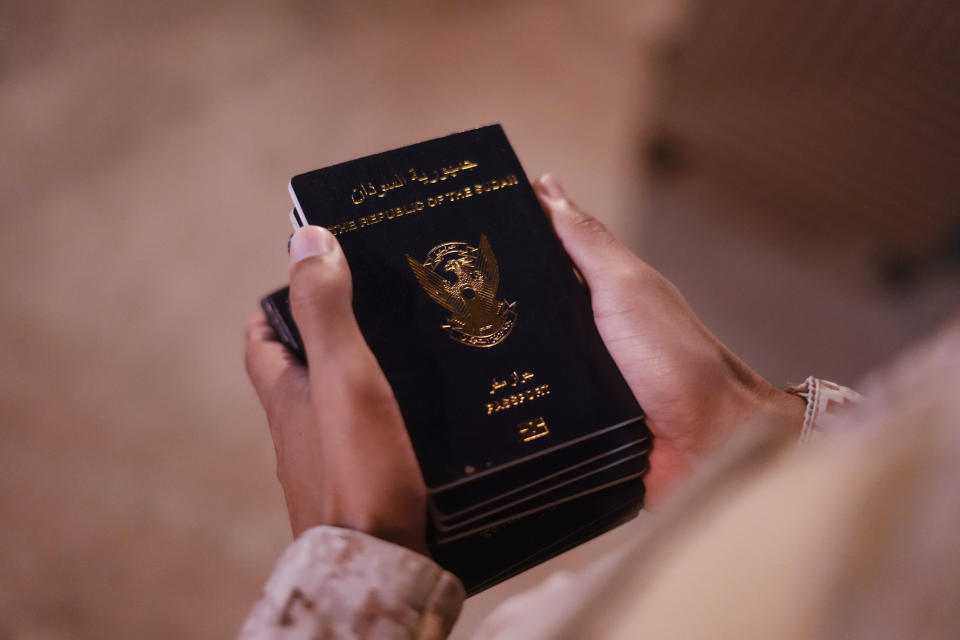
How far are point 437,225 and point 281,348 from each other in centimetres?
29

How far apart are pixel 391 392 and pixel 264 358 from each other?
0.31 m

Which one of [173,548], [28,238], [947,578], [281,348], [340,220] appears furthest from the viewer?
[28,238]

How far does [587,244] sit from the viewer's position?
0.81 meters

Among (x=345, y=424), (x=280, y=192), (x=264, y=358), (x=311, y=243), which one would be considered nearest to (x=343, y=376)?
(x=345, y=424)

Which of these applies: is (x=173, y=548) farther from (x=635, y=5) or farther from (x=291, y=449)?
(x=635, y=5)

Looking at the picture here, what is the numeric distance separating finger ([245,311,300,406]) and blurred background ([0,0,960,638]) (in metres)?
0.51

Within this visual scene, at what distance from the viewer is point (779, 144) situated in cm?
156

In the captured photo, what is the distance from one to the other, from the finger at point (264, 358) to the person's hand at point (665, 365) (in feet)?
→ 1.26

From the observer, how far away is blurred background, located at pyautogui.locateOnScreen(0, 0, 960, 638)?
50.4 inches

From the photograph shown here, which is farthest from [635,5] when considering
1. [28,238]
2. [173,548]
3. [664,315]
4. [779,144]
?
[173,548]

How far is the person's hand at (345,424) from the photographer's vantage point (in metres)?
0.60

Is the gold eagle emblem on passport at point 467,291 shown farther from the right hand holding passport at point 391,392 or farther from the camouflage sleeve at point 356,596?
the camouflage sleeve at point 356,596

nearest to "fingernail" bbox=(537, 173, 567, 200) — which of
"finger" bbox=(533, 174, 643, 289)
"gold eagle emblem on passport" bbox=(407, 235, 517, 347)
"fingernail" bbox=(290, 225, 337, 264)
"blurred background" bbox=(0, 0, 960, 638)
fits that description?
"finger" bbox=(533, 174, 643, 289)

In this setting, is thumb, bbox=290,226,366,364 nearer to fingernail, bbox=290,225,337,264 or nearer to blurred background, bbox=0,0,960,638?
fingernail, bbox=290,225,337,264
